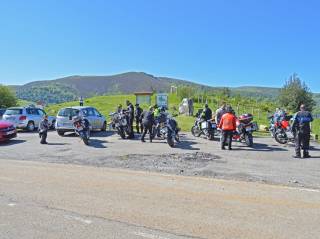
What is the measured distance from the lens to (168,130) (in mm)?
16688

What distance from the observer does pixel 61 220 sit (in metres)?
6.33

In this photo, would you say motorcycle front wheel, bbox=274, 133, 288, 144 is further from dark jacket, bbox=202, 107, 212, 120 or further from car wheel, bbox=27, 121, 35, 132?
car wheel, bbox=27, 121, 35, 132

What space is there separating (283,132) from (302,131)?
3.18m

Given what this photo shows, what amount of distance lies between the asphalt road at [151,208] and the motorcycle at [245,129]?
6637 millimetres

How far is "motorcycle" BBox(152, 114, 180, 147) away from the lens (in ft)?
54.7

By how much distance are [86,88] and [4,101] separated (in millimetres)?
79006

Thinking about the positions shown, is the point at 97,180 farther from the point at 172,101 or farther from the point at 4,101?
the point at 4,101

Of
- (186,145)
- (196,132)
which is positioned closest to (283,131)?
(186,145)

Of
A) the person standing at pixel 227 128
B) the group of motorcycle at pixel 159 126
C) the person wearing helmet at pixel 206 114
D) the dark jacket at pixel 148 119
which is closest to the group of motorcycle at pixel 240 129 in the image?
the person wearing helmet at pixel 206 114

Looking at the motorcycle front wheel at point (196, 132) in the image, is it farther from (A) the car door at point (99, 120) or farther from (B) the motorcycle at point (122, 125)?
(A) the car door at point (99, 120)

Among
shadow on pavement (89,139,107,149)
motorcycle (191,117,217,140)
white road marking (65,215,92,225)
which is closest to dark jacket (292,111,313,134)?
motorcycle (191,117,217,140)

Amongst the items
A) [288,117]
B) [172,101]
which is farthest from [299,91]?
[288,117]

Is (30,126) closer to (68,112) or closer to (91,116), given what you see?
(91,116)

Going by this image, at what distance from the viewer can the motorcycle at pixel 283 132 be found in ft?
55.2
